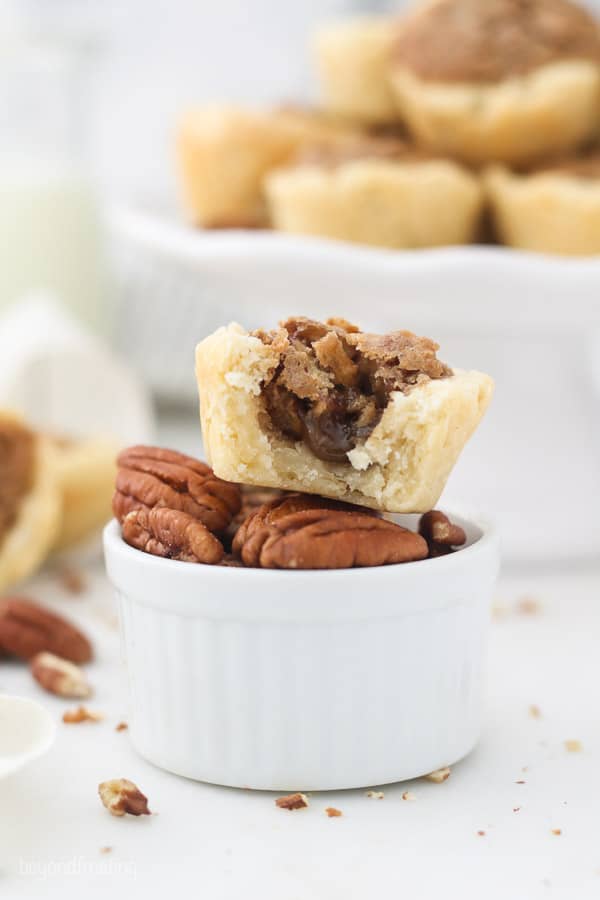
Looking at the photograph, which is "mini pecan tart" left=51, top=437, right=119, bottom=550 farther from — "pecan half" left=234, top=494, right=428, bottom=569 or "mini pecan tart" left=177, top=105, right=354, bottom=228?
"pecan half" left=234, top=494, right=428, bottom=569

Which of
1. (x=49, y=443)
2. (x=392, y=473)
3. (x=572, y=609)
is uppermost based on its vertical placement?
(x=392, y=473)

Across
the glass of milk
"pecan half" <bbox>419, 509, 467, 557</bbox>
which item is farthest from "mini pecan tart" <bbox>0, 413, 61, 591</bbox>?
the glass of milk

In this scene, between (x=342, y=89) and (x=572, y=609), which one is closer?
(x=572, y=609)

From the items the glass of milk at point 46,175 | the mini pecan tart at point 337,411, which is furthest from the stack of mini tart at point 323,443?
the glass of milk at point 46,175

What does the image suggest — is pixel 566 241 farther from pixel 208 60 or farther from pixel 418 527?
pixel 208 60

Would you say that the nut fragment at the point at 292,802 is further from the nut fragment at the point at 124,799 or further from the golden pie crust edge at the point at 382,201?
the golden pie crust edge at the point at 382,201

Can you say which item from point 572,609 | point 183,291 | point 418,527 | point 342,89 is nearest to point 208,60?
point 183,291

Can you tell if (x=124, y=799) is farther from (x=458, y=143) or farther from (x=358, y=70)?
(x=358, y=70)
